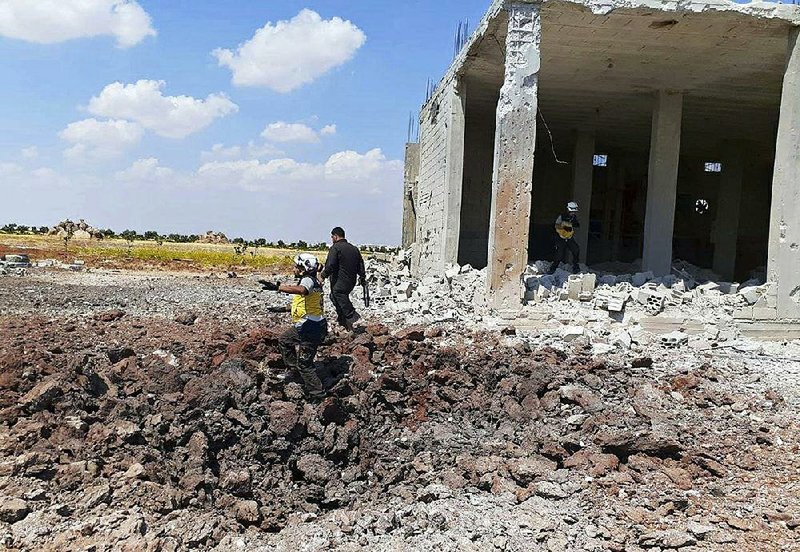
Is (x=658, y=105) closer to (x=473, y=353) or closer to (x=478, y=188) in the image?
(x=478, y=188)

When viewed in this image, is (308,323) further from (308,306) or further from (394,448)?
(394,448)

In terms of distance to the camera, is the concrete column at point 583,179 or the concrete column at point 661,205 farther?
the concrete column at point 583,179

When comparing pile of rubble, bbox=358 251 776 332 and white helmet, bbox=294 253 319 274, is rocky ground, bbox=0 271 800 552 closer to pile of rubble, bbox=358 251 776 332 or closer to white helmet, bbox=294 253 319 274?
white helmet, bbox=294 253 319 274

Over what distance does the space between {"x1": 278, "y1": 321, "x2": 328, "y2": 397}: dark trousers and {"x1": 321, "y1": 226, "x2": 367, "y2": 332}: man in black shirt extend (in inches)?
95.9

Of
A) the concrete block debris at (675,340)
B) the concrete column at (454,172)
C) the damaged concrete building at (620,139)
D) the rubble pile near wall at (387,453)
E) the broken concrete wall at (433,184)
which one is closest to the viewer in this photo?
the rubble pile near wall at (387,453)

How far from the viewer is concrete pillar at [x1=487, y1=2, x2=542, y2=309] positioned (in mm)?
8922

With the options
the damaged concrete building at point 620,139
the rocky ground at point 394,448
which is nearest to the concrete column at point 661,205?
the damaged concrete building at point 620,139

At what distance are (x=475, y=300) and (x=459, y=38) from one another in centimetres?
544

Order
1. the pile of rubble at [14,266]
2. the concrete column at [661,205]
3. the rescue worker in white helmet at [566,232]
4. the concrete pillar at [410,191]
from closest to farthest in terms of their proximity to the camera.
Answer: the rescue worker in white helmet at [566,232], the concrete column at [661,205], the pile of rubble at [14,266], the concrete pillar at [410,191]

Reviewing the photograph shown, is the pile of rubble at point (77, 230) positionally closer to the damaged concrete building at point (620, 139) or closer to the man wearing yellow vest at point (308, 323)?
the damaged concrete building at point (620, 139)

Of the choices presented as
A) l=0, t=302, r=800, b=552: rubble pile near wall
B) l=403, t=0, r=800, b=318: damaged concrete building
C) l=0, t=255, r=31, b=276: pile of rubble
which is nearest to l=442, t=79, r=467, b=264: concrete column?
l=403, t=0, r=800, b=318: damaged concrete building

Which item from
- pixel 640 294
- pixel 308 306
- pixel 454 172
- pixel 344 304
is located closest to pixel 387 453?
pixel 308 306

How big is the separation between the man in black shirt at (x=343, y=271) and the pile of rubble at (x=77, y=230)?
39.5m

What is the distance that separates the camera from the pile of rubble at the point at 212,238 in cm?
5012
